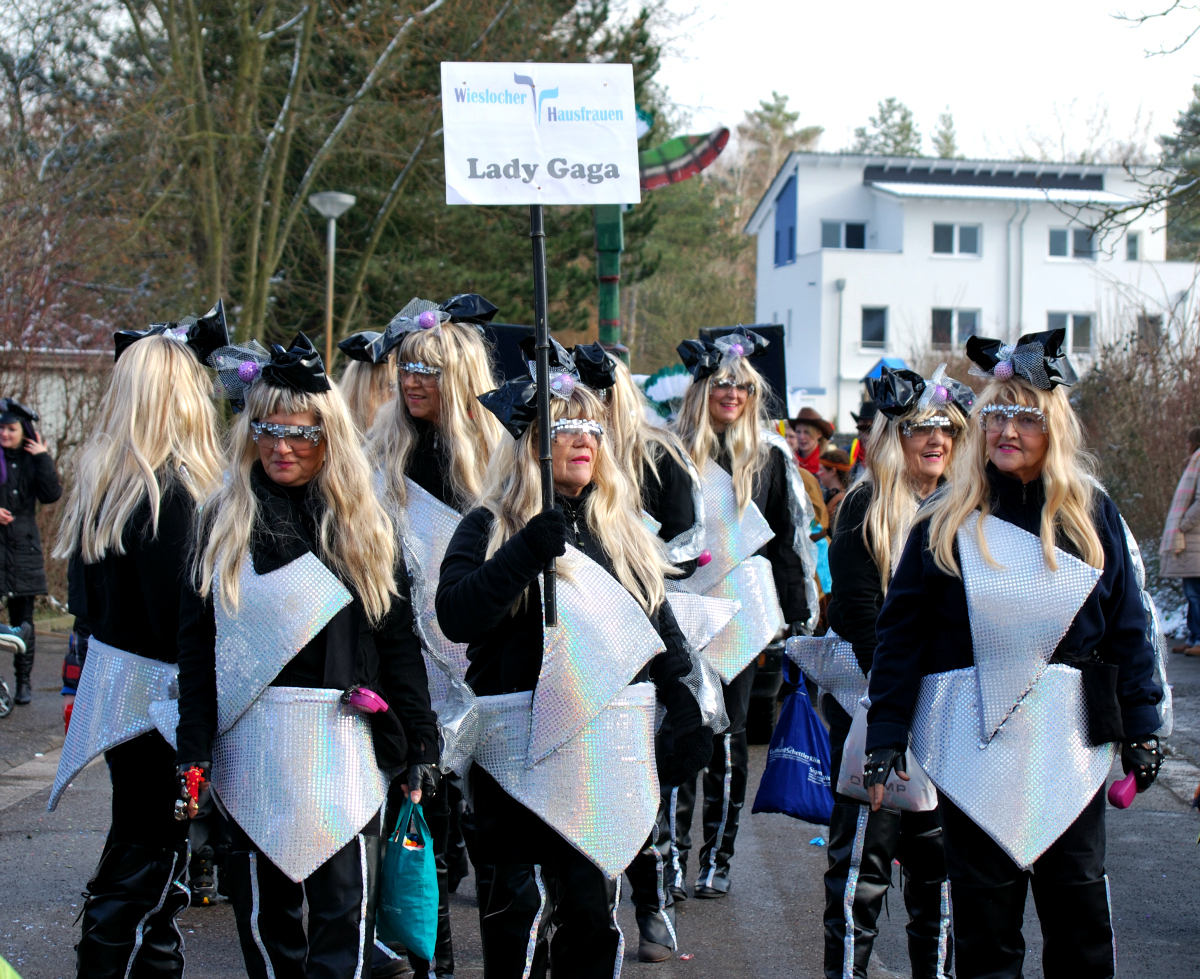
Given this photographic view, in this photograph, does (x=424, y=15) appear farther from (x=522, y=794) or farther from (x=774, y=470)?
(x=522, y=794)

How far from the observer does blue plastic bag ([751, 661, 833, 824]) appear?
4676 mm

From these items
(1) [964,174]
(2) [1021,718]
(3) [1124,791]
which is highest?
(1) [964,174]

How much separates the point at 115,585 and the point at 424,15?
54.0 ft

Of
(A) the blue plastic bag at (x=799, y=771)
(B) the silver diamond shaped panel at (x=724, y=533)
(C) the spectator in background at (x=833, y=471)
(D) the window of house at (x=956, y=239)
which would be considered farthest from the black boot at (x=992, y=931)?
(D) the window of house at (x=956, y=239)

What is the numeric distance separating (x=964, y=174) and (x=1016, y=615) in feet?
134

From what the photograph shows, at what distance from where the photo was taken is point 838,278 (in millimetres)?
39656

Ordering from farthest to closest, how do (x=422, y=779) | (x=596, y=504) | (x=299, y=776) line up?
(x=596, y=504)
(x=422, y=779)
(x=299, y=776)

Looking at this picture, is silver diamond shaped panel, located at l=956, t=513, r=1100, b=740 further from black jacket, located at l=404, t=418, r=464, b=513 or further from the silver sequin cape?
black jacket, located at l=404, t=418, r=464, b=513

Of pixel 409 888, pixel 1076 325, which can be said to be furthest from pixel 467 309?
pixel 1076 325

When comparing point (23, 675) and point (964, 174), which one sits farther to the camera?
point (964, 174)

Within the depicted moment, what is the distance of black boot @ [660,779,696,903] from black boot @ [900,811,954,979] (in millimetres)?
1123

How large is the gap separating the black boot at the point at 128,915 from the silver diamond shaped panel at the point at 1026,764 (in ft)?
6.78

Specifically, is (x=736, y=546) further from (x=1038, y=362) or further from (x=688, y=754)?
(x=1038, y=362)

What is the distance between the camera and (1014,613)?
11.0ft
